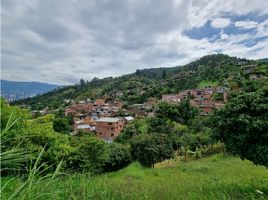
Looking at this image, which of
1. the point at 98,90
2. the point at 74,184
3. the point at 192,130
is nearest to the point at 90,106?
the point at 98,90

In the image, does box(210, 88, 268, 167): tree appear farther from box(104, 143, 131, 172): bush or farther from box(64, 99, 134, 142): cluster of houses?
box(64, 99, 134, 142): cluster of houses

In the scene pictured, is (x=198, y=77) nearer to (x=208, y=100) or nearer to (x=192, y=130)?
(x=208, y=100)

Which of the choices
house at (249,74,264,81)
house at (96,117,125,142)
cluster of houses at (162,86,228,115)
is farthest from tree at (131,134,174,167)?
house at (249,74,264,81)

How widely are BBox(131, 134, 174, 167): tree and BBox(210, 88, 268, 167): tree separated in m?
12.3

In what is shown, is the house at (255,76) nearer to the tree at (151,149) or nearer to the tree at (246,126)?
the tree at (151,149)

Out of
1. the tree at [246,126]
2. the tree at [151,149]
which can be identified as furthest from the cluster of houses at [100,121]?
the tree at [246,126]

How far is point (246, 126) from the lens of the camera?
8.97 m

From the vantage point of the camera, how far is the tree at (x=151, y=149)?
72.0 feet

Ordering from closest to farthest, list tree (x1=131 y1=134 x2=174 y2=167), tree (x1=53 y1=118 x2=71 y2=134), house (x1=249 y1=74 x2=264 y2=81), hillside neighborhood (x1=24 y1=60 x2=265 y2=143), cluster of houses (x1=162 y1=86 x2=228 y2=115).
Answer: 1. tree (x1=131 y1=134 x2=174 y2=167)
2. tree (x1=53 y1=118 x2=71 y2=134)
3. hillside neighborhood (x1=24 y1=60 x2=265 y2=143)
4. cluster of houses (x1=162 y1=86 x2=228 y2=115)
5. house (x1=249 y1=74 x2=264 y2=81)

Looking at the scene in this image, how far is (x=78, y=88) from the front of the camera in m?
121

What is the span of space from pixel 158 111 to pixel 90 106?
41.9 meters

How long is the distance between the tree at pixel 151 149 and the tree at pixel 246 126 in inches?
483

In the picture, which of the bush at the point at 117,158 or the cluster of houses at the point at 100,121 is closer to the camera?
the bush at the point at 117,158

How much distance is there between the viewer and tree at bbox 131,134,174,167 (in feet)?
72.0
